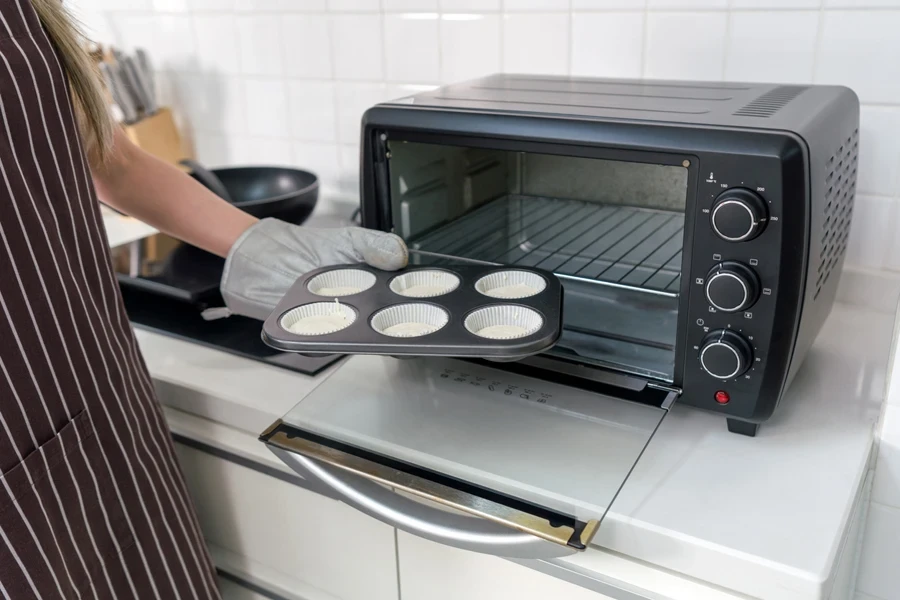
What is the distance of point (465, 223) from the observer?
3.05 feet

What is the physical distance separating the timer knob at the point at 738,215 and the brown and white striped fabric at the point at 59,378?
0.55m

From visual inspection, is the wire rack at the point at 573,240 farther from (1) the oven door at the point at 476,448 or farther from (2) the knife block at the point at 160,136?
(2) the knife block at the point at 160,136

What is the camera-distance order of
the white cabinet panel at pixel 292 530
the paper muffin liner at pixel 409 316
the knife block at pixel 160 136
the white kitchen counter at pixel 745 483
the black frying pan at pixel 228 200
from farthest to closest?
the knife block at pixel 160 136 < the black frying pan at pixel 228 200 < the white cabinet panel at pixel 292 530 < the paper muffin liner at pixel 409 316 < the white kitchen counter at pixel 745 483

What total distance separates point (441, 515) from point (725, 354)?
0.93 feet

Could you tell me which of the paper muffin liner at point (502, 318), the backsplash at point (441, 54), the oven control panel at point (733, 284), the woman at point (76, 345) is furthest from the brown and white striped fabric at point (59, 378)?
the backsplash at point (441, 54)

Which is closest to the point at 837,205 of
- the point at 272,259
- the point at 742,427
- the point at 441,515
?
the point at 742,427

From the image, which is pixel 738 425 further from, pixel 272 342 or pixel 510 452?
pixel 272 342

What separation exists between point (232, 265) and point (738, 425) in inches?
22.1

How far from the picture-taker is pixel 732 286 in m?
0.60

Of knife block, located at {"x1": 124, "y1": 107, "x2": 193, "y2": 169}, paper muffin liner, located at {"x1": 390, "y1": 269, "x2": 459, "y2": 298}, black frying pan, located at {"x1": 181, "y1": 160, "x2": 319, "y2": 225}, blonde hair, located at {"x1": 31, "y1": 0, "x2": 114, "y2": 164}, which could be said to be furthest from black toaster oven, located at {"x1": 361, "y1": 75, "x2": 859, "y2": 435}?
knife block, located at {"x1": 124, "y1": 107, "x2": 193, "y2": 169}

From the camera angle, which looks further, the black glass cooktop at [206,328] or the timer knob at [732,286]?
the black glass cooktop at [206,328]

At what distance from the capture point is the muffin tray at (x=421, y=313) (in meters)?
0.60

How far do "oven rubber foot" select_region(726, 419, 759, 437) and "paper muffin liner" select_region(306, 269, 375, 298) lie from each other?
1.20 ft

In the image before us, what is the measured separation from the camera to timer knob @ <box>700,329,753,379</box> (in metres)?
0.62
